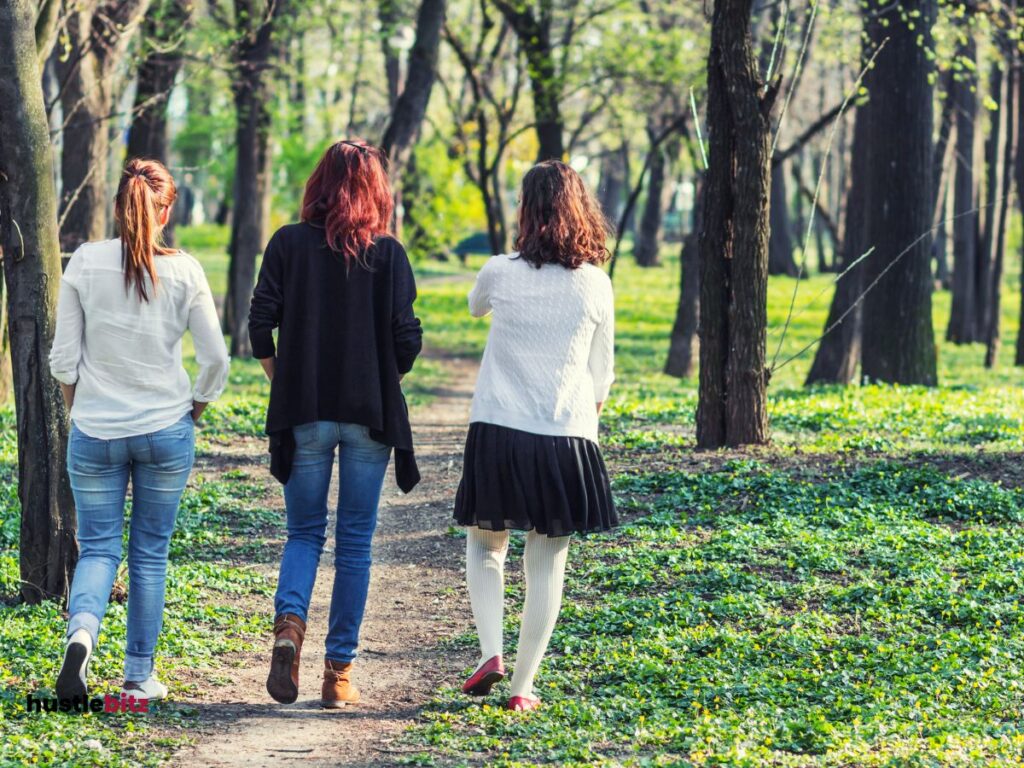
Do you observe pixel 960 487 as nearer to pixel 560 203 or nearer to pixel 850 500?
pixel 850 500

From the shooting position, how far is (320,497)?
4980 millimetres

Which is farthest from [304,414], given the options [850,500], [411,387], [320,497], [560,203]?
[411,387]

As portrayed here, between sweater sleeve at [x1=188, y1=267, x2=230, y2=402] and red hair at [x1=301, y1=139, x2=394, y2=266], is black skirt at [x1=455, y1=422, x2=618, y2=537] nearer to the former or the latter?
red hair at [x1=301, y1=139, x2=394, y2=266]

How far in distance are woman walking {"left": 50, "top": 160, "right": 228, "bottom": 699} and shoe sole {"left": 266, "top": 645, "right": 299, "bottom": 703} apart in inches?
25.3

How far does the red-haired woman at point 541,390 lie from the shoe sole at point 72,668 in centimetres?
145

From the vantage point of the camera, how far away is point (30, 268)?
5.94 m

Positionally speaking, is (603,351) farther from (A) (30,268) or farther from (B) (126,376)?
(A) (30,268)

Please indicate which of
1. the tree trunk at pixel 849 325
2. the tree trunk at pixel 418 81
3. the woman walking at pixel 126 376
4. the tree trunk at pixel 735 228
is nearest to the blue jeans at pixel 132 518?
A: the woman walking at pixel 126 376

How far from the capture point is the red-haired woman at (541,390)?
4863 millimetres

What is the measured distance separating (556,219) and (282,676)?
197cm

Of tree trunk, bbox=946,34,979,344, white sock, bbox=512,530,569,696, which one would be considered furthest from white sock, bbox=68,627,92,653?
tree trunk, bbox=946,34,979,344

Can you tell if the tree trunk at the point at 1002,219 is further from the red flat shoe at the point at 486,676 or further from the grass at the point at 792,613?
the red flat shoe at the point at 486,676

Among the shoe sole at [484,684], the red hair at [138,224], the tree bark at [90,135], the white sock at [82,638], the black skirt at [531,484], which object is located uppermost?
the tree bark at [90,135]

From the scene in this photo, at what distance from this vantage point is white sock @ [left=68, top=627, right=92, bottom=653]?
15.5 ft
